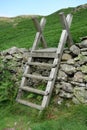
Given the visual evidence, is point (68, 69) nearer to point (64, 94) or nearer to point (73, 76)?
point (73, 76)

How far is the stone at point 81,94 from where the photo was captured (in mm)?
8616

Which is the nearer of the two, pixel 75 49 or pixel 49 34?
pixel 75 49

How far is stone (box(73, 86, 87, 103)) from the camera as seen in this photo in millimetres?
8616

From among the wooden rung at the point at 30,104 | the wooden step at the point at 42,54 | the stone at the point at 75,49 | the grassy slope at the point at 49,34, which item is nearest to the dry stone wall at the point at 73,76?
the stone at the point at 75,49

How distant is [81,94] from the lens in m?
8.70

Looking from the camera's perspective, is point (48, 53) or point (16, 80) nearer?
point (48, 53)

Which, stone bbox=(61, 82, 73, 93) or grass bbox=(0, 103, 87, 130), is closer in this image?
grass bbox=(0, 103, 87, 130)

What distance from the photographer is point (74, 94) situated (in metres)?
8.86

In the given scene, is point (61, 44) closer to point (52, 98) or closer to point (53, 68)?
point (53, 68)

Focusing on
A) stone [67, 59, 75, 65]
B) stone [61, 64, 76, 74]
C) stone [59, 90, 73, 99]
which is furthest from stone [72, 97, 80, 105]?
stone [67, 59, 75, 65]

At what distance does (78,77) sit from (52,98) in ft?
3.83

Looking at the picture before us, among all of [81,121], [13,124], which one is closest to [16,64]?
[13,124]

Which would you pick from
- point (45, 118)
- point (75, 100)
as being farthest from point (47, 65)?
point (45, 118)

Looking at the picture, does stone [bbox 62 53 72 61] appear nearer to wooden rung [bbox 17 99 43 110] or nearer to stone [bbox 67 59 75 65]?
stone [bbox 67 59 75 65]
